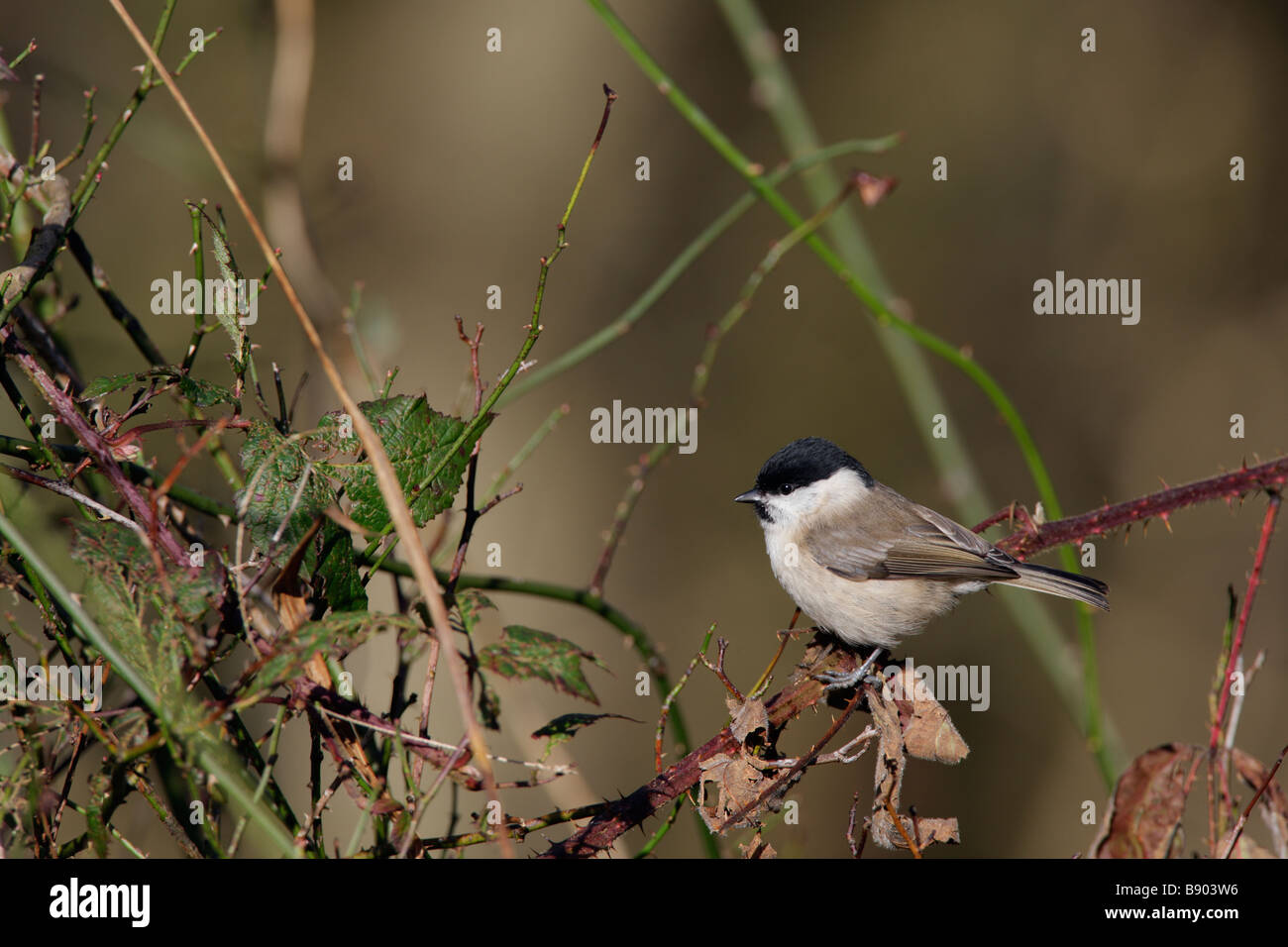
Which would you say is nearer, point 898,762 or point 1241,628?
point 1241,628

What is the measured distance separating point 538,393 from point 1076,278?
325 centimetres

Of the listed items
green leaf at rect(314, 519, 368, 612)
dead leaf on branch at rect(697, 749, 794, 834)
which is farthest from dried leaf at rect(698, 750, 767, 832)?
green leaf at rect(314, 519, 368, 612)

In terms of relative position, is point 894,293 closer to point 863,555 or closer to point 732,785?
point 863,555

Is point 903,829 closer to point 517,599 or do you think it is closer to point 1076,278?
point 517,599

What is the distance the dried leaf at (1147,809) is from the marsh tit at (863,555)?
4.26 ft

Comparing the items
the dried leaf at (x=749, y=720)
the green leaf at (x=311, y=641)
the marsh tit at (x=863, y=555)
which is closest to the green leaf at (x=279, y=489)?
the green leaf at (x=311, y=641)

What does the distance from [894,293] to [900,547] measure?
7.58 ft

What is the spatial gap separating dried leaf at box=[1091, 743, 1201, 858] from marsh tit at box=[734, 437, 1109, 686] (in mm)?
1299

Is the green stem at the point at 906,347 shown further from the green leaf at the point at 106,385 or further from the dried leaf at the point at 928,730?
the green leaf at the point at 106,385

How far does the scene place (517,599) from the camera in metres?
4.92

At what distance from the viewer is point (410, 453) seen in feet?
5.34

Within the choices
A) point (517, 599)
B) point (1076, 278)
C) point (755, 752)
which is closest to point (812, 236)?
point (755, 752)

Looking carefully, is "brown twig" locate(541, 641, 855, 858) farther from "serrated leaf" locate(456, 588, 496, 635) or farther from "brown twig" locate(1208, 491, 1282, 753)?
"brown twig" locate(1208, 491, 1282, 753)

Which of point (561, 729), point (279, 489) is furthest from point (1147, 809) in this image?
point (279, 489)
